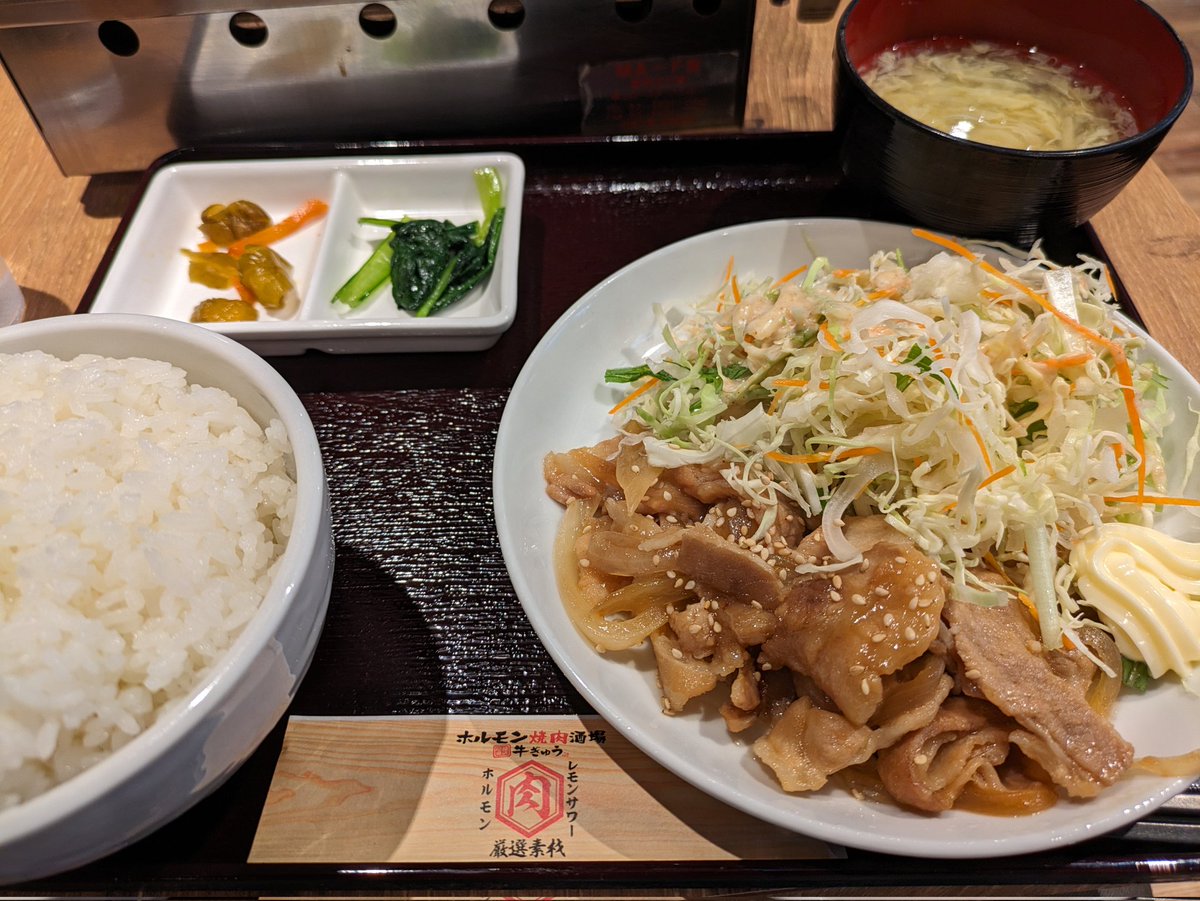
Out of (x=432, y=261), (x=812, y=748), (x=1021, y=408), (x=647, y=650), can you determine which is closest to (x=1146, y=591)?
(x=1021, y=408)

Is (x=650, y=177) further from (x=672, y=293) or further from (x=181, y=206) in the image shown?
(x=181, y=206)

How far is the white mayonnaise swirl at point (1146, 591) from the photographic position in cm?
137

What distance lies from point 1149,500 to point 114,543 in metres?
1.80

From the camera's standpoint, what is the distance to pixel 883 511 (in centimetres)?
156

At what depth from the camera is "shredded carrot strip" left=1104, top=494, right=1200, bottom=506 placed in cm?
150

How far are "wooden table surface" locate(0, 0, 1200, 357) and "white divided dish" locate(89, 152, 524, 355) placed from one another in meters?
0.27

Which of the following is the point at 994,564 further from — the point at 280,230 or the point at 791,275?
the point at 280,230

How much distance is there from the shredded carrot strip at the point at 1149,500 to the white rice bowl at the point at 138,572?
1.50 meters

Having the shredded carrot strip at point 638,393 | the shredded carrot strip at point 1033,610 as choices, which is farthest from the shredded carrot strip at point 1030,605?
the shredded carrot strip at point 638,393

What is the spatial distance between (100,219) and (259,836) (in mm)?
2190

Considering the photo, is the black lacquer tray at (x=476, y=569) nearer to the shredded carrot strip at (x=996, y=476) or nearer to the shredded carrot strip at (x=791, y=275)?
the shredded carrot strip at (x=791, y=275)

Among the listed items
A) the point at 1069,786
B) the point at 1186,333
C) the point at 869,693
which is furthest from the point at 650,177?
the point at 1069,786

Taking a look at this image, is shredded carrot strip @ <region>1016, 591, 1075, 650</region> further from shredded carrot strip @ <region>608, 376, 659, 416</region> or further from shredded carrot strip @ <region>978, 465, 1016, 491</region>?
shredded carrot strip @ <region>608, 376, 659, 416</region>

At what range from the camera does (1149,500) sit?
152 centimetres
